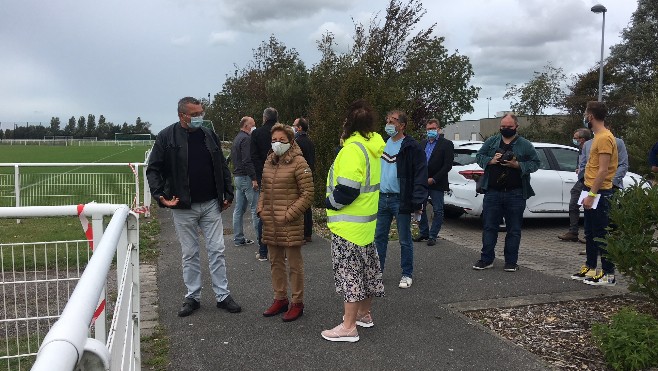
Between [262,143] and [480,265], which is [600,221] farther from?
[262,143]

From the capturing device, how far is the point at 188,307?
5.00m

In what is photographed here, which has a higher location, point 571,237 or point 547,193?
point 547,193

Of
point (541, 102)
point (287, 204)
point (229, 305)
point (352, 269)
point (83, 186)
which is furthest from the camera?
point (541, 102)

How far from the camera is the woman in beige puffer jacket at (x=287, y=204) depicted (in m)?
4.82

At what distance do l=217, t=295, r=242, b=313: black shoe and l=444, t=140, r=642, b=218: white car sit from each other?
18.1ft

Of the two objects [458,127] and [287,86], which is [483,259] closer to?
[287,86]

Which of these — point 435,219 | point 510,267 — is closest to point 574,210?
point 435,219

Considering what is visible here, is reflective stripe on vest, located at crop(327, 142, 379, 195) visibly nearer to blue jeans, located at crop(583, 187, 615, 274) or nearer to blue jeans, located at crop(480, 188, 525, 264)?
blue jeans, located at crop(480, 188, 525, 264)

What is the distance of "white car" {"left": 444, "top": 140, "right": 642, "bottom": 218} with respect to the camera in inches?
375

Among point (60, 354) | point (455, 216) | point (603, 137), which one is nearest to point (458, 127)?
point (455, 216)

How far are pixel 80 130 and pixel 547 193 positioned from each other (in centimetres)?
12549

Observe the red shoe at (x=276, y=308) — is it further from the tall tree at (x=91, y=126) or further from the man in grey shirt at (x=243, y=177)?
the tall tree at (x=91, y=126)

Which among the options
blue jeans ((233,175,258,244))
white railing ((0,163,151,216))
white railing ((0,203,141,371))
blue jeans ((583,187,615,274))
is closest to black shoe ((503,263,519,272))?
blue jeans ((583,187,615,274))

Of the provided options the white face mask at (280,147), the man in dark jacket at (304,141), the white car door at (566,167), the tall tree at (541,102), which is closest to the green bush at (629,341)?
the white face mask at (280,147)
